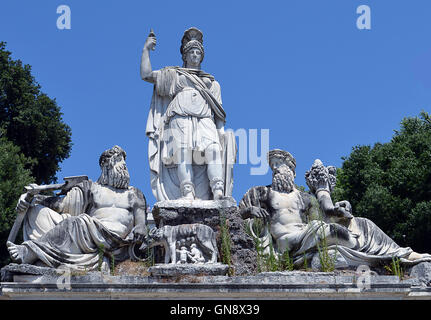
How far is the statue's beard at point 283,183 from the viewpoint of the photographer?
13.6 meters

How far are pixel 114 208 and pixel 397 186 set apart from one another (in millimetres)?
11248

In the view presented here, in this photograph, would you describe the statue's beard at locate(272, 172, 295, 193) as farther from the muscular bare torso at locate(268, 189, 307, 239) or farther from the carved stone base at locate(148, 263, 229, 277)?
the carved stone base at locate(148, 263, 229, 277)

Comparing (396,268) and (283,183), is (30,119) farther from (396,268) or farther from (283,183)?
(396,268)

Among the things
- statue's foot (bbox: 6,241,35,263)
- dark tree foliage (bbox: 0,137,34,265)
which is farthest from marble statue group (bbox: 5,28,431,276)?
dark tree foliage (bbox: 0,137,34,265)

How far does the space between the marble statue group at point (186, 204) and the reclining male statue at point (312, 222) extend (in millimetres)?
17

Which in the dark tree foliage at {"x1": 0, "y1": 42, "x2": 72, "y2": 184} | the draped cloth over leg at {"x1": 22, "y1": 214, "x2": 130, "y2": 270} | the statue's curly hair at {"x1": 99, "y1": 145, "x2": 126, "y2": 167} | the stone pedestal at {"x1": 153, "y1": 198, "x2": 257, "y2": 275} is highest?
the dark tree foliage at {"x1": 0, "y1": 42, "x2": 72, "y2": 184}

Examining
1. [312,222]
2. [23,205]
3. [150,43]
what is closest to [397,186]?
[312,222]

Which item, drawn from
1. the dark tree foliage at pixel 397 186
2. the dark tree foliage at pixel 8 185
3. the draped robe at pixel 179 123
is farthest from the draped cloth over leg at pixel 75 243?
the dark tree foliage at pixel 397 186

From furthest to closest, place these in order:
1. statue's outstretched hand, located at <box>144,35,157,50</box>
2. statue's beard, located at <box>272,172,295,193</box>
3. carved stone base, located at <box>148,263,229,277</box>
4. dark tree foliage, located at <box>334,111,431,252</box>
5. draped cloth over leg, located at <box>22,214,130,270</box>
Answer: dark tree foliage, located at <box>334,111,431,252</box> → statue's outstretched hand, located at <box>144,35,157,50</box> → statue's beard, located at <box>272,172,295,193</box> → draped cloth over leg, located at <box>22,214,130,270</box> → carved stone base, located at <box>148,263,229,277</box>

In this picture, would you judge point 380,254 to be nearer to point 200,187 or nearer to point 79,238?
point 200,187

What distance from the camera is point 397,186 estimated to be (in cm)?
2216

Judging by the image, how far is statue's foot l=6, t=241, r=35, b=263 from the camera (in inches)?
478

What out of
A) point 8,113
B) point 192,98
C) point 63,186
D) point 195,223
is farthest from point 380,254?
point 8,113
